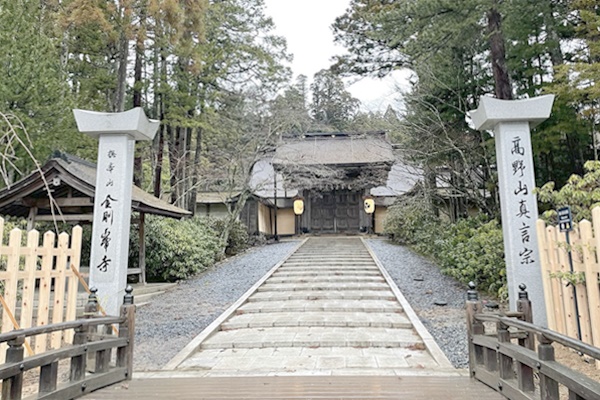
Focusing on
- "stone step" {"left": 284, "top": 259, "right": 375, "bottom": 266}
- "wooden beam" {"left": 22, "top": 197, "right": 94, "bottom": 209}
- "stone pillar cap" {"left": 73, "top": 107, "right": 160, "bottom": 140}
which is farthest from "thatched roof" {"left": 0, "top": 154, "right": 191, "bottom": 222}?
"stone step" {"left": 284, "top": 259, "right": 375, "bottom": 266}

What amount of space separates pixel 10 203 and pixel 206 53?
765 centimetres

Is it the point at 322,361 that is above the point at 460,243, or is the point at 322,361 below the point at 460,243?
below

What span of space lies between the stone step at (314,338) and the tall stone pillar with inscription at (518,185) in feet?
4.93

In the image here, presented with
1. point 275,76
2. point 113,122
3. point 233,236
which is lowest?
point 233,236

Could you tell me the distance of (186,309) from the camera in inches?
286

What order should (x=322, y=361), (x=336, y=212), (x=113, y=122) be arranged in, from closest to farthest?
1. (x=322, y=361)
2. (x=113, y=122)
3. (x=336, y=212)

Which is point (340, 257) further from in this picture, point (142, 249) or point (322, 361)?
point (322, 361)

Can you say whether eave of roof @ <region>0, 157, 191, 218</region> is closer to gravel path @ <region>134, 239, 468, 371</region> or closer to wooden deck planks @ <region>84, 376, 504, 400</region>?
gravel path @ <region>134, 239, 468, 371</region>

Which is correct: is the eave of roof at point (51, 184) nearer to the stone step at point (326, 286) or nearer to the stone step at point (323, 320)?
the stone step at point (326, 286)

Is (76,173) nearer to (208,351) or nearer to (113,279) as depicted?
(113,279)

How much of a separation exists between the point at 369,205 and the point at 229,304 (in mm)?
13524

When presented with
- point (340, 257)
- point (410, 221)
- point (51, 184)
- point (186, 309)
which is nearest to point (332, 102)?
point (410, 221)

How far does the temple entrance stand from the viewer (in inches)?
847

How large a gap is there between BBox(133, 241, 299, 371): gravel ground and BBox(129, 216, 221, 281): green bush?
0.37 m
